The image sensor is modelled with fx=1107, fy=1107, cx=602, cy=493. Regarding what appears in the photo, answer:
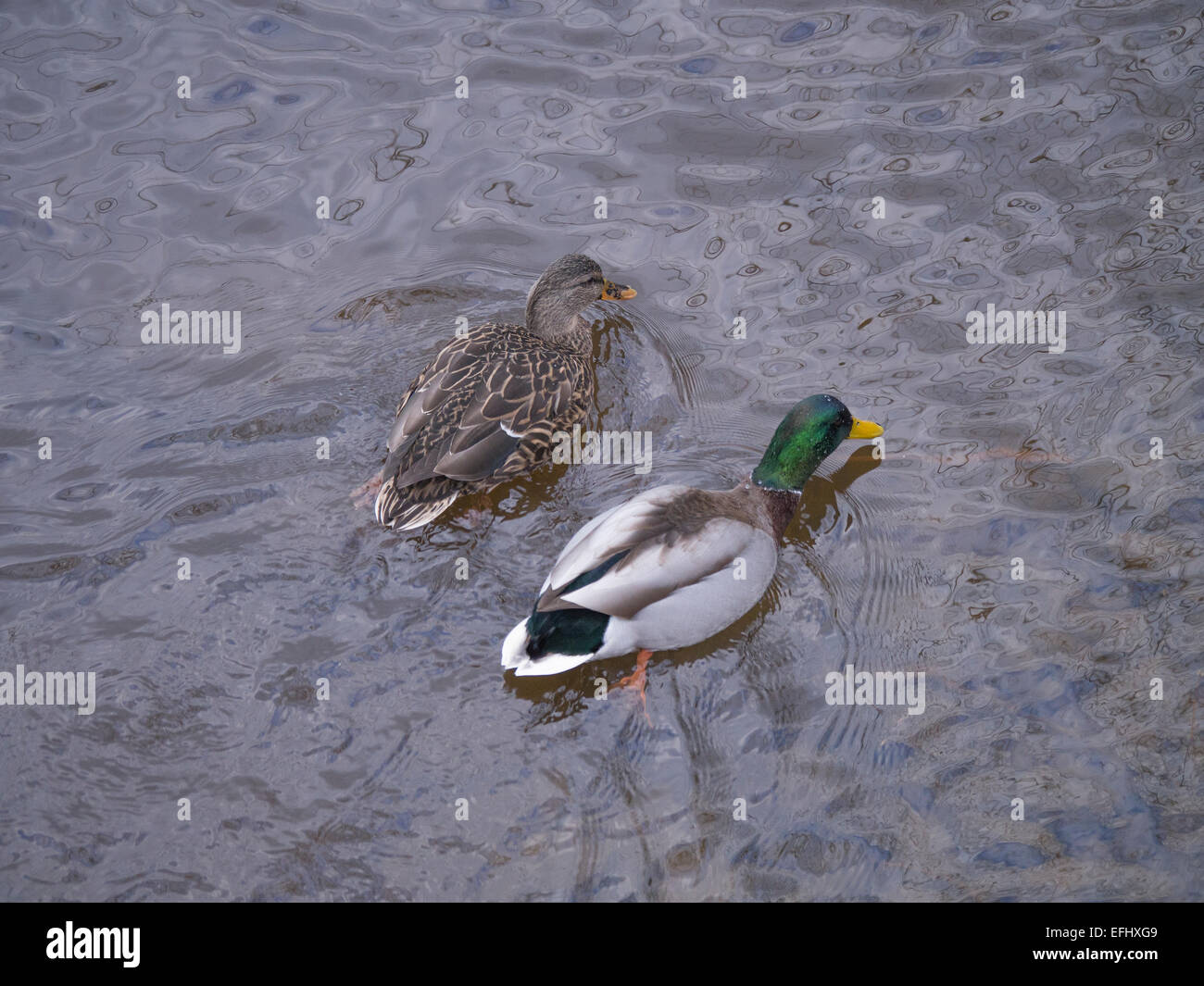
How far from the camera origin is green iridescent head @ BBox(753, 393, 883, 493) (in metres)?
6.61

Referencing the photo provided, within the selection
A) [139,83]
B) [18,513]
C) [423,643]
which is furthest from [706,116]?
[18,513]

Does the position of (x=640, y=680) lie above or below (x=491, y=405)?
below

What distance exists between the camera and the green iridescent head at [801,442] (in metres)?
6.61

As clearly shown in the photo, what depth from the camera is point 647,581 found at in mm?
5668

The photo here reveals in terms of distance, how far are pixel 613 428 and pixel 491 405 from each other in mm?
974

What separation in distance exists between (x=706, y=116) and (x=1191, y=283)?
3760 mm
